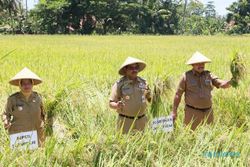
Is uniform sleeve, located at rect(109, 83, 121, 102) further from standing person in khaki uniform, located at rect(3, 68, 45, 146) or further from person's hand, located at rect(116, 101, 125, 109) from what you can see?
standing person in khaki uniform, located at rect(3, 68, 45, 146)

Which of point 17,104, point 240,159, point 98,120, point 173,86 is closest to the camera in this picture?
point 240,159

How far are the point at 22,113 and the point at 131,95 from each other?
95 cm

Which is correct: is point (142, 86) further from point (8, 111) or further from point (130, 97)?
point (8, 111)

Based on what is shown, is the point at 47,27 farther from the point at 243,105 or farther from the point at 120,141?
the point at 120,141

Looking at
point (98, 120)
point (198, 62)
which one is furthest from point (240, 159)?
point (98, 120)

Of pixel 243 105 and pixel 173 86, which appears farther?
pixel 243 105

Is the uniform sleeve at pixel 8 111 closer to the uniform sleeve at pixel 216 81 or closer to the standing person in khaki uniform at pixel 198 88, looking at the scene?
the standing person in khaki uniform at pixel 198 88

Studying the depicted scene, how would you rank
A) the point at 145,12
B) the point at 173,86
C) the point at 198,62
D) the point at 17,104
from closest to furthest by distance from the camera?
the point at 17,104 → the point at 198,62 → the point at 173,86 → the point at 145,12

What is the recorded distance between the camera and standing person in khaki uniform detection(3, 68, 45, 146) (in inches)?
142

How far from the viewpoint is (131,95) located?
386 centimetres

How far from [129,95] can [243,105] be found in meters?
2.10

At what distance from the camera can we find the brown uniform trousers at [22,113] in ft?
11.9

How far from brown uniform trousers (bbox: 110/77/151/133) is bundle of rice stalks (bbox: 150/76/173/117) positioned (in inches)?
15.0

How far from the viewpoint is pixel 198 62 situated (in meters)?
4.27
